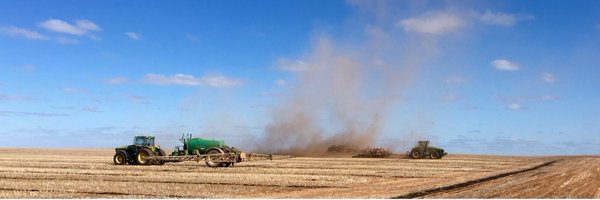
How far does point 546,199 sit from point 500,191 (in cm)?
295

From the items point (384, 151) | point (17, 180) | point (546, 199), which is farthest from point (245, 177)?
point (384, 151)

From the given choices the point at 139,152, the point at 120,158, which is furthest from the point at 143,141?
the point at 120,158

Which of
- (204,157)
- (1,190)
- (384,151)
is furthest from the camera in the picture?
(384,151)

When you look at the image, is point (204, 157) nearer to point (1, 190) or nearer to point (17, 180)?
point (17, 180)

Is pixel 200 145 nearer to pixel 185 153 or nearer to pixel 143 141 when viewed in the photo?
pixel 185 153

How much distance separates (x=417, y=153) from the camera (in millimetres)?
59312

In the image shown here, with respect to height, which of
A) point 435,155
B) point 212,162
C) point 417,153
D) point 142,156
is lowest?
point 212,162

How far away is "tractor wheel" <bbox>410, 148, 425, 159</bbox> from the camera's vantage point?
59094 mm

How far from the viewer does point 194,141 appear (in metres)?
40.8

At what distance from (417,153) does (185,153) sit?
2775 cm

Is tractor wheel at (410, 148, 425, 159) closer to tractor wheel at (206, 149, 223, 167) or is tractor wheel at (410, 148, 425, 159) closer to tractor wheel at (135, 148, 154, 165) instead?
tractor wheel at (206, 149, 223, 167)

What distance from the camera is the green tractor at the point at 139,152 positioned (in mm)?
39750

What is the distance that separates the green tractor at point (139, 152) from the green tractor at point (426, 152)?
28.6 meters

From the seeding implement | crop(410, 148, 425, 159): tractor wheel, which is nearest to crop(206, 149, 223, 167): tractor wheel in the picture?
the seeding implement
